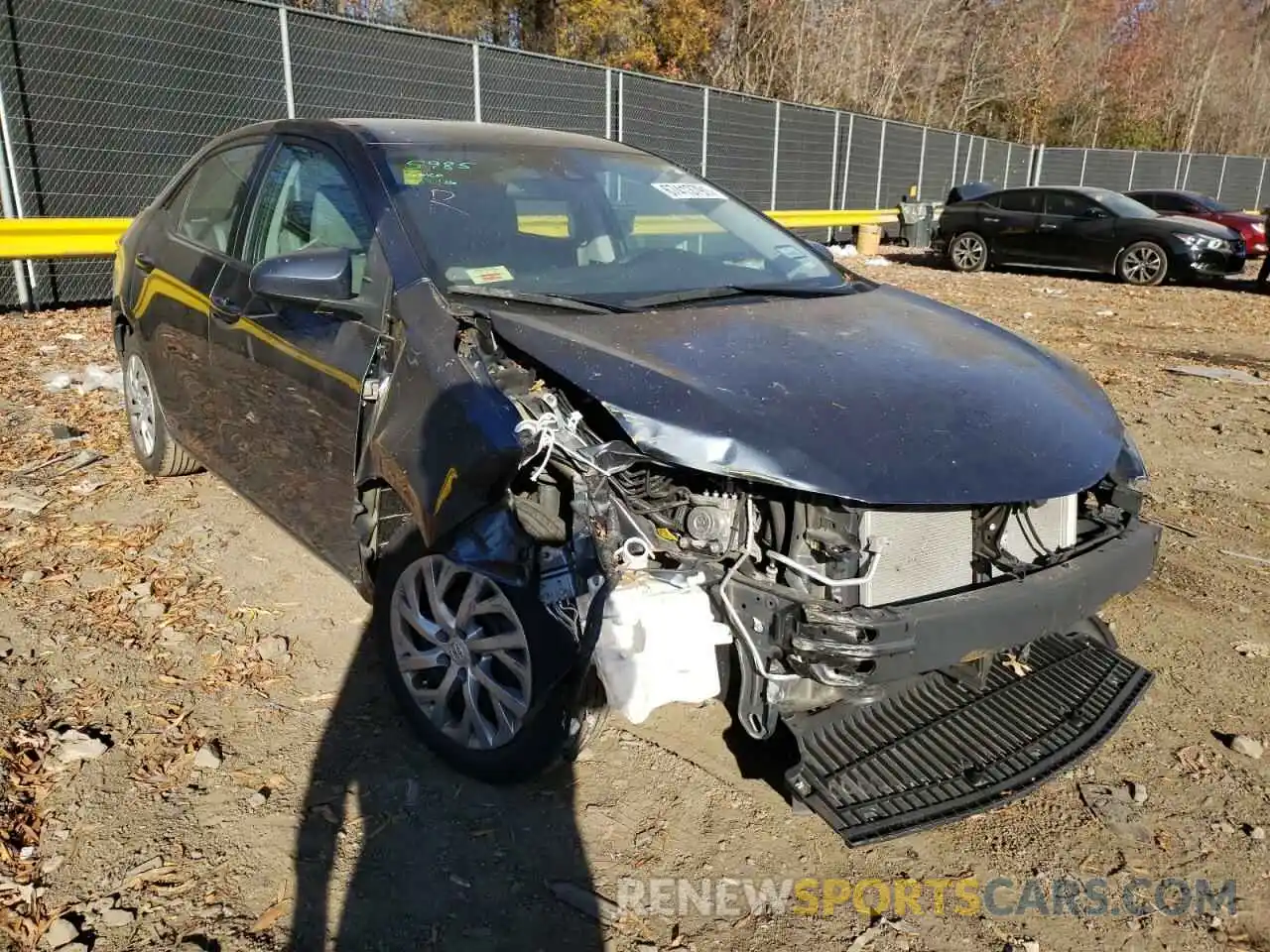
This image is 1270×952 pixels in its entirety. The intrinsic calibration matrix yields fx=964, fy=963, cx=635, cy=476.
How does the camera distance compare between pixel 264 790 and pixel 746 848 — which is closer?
pixel 746 848

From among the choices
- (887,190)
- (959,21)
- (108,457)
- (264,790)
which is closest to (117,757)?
(264,790)

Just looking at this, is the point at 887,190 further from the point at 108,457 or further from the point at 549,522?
the point at 549,522

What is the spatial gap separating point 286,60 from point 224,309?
7.63 meters

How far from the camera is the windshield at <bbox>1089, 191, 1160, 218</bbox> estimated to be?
47.6ft

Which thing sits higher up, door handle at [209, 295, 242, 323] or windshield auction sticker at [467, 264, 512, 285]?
windshield auction sticker at [467, 264, 512, 285]

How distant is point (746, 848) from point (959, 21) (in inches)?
1411

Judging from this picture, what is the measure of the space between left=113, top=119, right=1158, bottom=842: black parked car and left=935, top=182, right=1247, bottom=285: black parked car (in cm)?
1273

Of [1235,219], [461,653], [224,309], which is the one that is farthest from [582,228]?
[1235,219]

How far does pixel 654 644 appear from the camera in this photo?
88.4 inches

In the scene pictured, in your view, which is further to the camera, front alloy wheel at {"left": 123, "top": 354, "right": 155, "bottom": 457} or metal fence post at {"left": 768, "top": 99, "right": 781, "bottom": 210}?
metal fence post at {"left": 768, "top": 99, "right": 781, "bottom": 210}

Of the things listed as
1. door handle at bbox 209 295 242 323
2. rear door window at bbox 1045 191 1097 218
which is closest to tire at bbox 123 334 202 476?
door handle at bbox 209 295 242 323

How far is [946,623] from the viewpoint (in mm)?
2361

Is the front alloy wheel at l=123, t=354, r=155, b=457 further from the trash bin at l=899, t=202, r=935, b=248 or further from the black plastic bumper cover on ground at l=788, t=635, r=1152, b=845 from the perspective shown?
the trash bin at l=899, t=202, r=935, b=248

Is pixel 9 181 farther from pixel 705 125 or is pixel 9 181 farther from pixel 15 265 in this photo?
pixel 705 125
